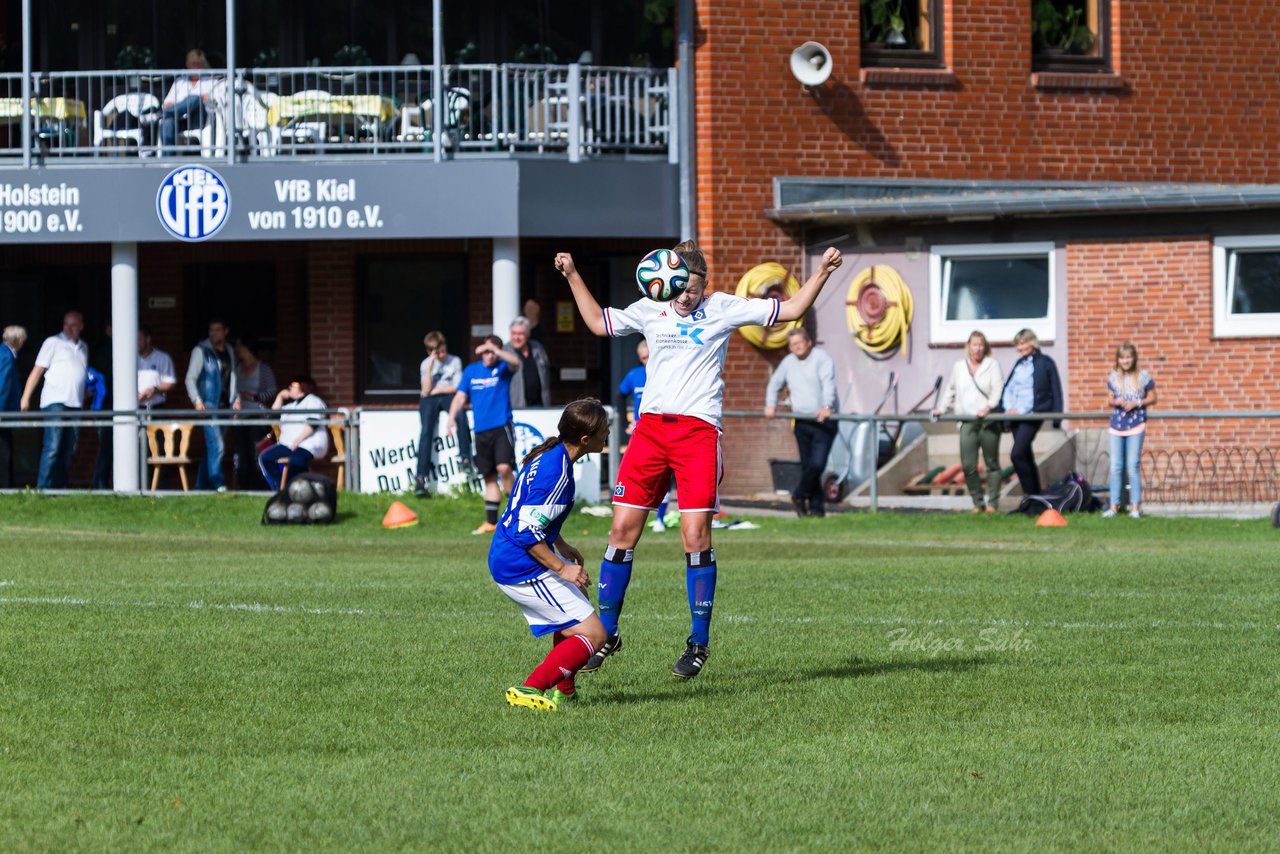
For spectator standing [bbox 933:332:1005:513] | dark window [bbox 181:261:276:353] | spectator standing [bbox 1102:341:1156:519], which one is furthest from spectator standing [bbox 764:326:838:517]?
dark window [bbox 181:261:276:353]

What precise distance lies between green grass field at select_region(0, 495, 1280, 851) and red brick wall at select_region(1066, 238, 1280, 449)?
804 centimetres

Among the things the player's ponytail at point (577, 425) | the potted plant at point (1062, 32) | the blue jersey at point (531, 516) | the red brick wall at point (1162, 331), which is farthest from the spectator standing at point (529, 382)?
the blue jersey at point (531, 516)

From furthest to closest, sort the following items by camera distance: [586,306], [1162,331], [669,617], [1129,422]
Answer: [1162,331] → [1129,422] → [669,617] → [586,306]

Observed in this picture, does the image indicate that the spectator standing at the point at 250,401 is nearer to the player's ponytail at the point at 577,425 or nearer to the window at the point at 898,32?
the window at the point at 898,32

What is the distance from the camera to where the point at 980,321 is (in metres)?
24.0

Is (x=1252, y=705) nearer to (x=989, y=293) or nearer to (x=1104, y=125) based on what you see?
(x=989, y=293)

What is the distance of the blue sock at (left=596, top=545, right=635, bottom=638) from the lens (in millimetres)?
9273

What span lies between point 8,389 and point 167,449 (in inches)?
83.2

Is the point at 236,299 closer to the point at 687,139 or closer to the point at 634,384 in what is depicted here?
the point at 687,139

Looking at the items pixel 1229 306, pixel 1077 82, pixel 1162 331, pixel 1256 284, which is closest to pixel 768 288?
pixel 1162 331

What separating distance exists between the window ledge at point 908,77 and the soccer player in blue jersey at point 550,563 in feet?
56.4

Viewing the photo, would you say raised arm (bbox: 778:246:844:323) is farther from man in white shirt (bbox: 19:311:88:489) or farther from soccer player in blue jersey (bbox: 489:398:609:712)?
man in white shirt (bbox: 19:311:88:489)

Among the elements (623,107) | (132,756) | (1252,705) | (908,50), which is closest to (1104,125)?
(908,50)

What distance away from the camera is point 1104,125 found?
2597 centimetres
